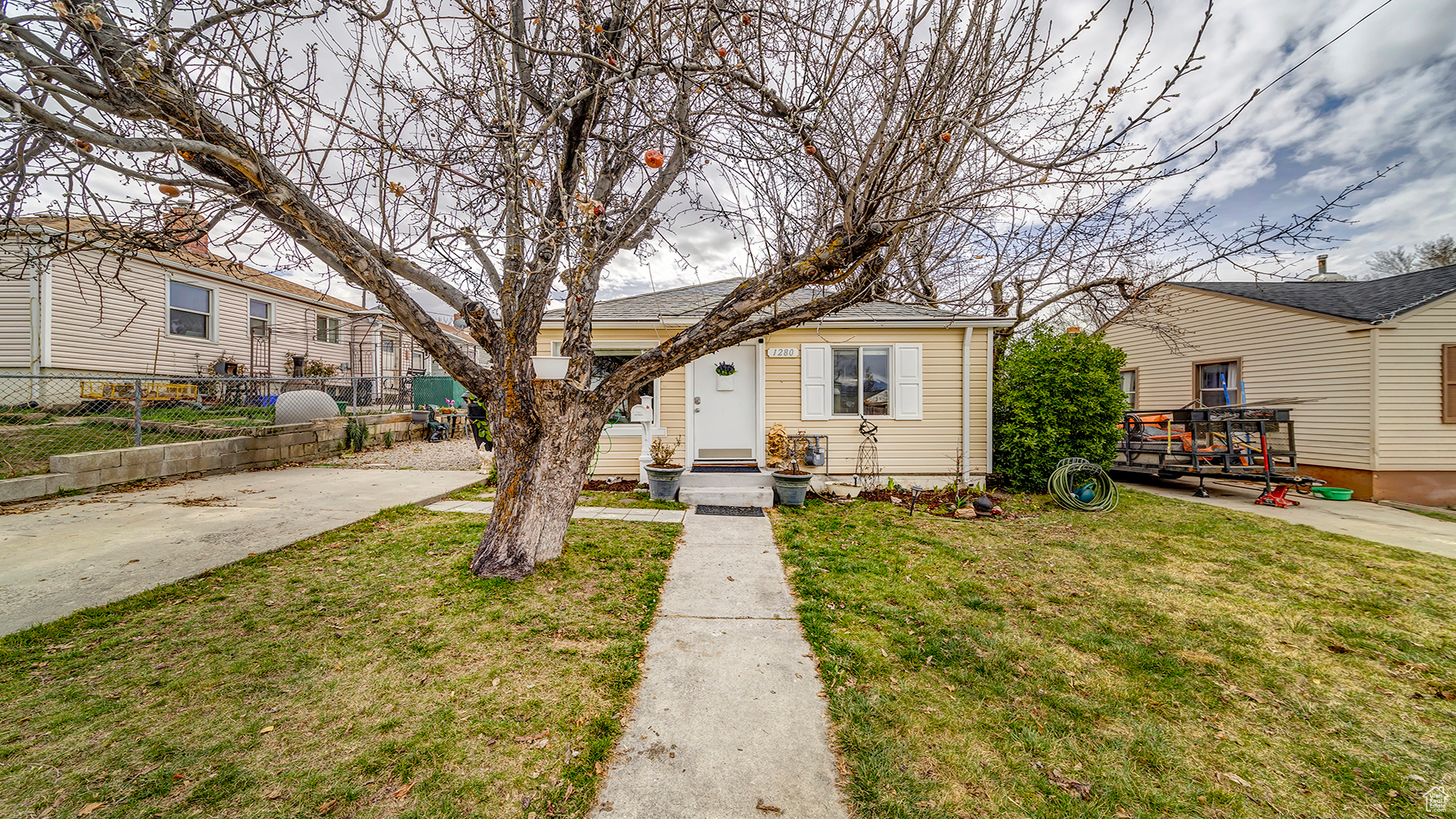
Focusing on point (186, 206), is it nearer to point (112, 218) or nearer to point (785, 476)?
point (112, 218)

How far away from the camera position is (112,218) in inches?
A: 109

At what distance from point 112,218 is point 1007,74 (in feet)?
17.4

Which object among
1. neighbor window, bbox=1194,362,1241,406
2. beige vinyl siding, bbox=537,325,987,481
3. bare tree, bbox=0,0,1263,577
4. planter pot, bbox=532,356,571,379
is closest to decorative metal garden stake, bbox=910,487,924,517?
beige vinyl siding, bbox=537,325,987,481

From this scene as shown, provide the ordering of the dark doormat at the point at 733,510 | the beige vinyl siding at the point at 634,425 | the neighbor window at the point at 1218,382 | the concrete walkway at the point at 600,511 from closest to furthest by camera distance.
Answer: the concrete walkway at the point at 600,511
the dark doormat at the point at 733,510
the beige vinyl siding at the point at 634,425
the neighbor window at the point at 1218,382

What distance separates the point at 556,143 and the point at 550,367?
1660 mm

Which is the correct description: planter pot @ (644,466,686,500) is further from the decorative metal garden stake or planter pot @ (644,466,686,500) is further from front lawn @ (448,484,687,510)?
the decorative metal garden stake

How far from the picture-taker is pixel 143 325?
9.85 m

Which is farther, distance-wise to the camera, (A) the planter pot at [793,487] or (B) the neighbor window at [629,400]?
(B) the neighbor window at [629,400]

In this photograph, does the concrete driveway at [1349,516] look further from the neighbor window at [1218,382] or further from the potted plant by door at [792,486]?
the potted plant by door at [792,486]

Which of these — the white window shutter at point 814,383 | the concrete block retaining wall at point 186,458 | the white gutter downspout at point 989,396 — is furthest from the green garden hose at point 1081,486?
the concrete block retaining wall at point 186,458

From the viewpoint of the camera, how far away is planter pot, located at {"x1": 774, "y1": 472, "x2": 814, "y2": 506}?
647cm

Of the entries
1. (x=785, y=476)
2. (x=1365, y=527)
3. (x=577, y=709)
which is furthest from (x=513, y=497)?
(x=1365, y=527)

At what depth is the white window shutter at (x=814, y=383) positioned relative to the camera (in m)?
7.42

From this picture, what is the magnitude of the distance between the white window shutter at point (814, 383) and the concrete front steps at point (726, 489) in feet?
4.17
